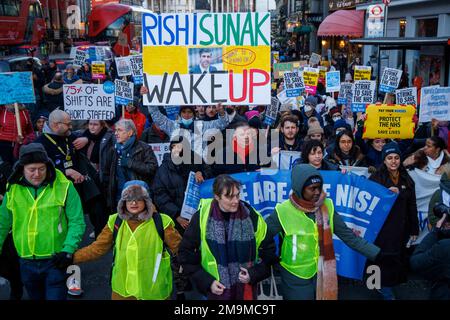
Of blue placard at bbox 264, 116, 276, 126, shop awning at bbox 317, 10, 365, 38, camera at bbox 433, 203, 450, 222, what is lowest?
camera at bbox 433, 203, 450, 222

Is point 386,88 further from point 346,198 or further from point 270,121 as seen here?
point 346,198

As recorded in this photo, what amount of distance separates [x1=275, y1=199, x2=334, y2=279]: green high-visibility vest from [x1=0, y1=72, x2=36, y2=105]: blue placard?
17.2 ft

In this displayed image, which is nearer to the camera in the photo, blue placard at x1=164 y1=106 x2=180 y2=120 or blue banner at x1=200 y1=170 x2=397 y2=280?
blue banner at x1=200 y1=170 x2=397 y2=280

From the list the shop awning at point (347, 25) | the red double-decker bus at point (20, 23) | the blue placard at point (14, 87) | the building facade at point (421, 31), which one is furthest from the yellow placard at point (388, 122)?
the red double-decker bus at point (20, 23)

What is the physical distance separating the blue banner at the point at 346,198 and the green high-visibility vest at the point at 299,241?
4.63 feet

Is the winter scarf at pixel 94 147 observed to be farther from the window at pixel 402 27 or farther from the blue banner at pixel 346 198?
the window at pixel 402 27

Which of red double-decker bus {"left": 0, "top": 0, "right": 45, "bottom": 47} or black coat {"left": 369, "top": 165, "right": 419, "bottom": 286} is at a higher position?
red double-decker bus {"left": 0, "top": 0, "right": 45, "bottom": 47}

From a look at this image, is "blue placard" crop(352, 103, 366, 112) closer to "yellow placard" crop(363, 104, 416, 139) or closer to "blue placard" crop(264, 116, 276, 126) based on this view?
"blue placard" crop(264, 116, 276, 126)

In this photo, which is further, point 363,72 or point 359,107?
point 363,72

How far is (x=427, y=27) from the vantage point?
18281mm

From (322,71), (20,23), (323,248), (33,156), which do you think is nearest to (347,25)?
(322,71)

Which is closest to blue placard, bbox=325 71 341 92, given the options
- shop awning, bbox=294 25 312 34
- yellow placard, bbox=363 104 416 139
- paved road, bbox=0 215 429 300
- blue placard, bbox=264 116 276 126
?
blue placard, bbox=264 116 276 126

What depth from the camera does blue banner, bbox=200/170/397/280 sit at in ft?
16.0

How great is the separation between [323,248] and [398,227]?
157 cm
